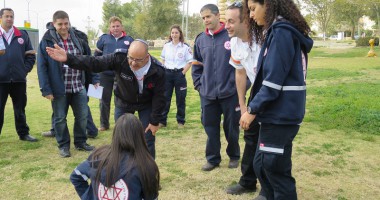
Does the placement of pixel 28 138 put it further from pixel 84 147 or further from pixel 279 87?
pixel 279 87

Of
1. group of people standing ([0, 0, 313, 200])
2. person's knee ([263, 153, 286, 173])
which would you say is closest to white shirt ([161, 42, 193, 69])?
group of people standing ([0, 0, 313, 200])

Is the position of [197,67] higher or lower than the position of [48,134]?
higher

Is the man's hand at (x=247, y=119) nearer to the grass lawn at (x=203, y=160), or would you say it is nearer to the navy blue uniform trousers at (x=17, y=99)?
the grass lawn at (x=203, y=160)

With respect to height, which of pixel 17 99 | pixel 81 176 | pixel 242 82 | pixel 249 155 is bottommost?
pixel 249 155

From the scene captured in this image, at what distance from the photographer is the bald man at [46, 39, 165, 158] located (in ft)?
13.4

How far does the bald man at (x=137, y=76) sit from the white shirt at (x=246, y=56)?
2.72 ft

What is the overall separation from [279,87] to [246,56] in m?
1.34

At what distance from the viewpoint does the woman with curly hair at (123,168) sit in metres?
2.70

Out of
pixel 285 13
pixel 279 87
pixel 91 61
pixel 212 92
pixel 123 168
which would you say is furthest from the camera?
pixel 212 92

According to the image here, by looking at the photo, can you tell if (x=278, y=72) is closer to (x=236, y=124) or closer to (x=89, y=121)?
(x=236, y=124)

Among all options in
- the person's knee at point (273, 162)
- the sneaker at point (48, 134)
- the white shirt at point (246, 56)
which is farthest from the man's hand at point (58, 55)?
the sneaker at point (48, 134)

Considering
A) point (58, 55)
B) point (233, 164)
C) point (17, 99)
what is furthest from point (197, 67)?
point (17, 99)

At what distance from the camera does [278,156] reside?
10.3 ft

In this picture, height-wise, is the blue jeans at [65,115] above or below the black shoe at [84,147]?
above
